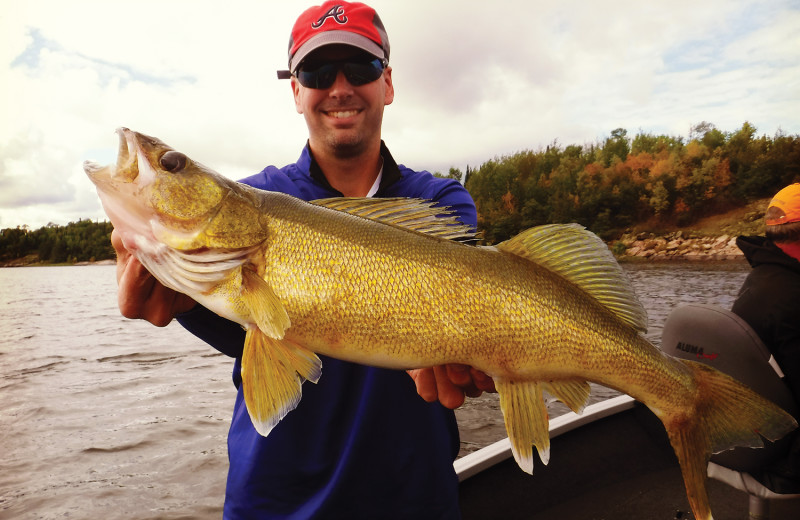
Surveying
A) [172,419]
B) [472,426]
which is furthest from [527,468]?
[172,419]

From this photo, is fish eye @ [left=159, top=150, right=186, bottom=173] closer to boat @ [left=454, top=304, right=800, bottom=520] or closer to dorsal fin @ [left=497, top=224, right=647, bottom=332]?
dorsal fin @ [left=497, top=224, right=647, bottom=332]

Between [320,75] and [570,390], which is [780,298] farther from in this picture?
[320,75]

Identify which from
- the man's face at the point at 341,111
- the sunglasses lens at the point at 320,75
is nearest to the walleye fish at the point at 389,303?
the man's face at the point at 341,111

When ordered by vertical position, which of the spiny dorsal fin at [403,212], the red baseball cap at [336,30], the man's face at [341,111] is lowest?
the spiny dorsal fin at [403,212]

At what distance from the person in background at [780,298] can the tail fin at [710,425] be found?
147cm

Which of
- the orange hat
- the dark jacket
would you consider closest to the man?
the dark jacket

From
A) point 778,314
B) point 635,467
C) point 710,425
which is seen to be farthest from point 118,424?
point 778,314

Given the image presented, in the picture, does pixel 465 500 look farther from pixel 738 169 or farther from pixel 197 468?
pixel 738 169

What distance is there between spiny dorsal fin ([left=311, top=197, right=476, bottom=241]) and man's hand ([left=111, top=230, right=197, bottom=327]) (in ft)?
2.46

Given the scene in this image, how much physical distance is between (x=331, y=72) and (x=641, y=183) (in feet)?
195

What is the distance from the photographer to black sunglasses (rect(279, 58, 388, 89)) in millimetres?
2803

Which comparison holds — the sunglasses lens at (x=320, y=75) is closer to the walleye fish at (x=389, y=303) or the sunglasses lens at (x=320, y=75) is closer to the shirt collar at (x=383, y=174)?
the shirt collar at (x=383, y=174)

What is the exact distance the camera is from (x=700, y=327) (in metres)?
3.28

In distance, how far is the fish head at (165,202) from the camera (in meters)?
1.72
